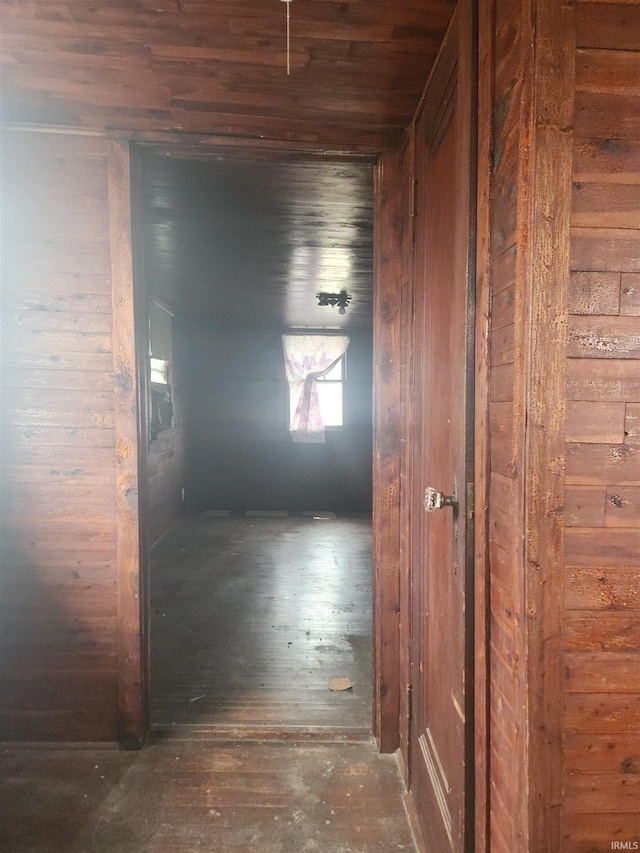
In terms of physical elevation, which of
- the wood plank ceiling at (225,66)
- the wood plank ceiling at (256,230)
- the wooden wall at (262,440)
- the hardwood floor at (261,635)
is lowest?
the hardwood floor at (261,635)

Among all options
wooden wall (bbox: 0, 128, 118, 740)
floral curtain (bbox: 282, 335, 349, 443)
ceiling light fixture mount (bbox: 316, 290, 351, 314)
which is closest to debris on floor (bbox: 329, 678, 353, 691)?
wooden wall (bbox: 0, 128, 118, 740)

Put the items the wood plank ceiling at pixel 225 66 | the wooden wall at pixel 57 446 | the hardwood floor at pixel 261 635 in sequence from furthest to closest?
the hardwood floor at pixel 261 635
the wooden wall at pixel 57 446
the wood plank ceiling at pixel 225 66

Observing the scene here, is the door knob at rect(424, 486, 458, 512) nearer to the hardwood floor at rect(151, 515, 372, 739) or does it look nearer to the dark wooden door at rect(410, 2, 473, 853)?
the dark wooden door at rect(410, 2, 473, 853)

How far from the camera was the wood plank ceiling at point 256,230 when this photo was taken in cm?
232

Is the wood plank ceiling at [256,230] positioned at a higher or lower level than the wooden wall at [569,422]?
higher

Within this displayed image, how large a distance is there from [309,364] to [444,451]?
5.46m

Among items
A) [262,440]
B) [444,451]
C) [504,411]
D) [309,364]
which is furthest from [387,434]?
[262,440]

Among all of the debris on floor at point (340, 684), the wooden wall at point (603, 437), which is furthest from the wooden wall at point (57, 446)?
the wooden wall at point (603, 437)

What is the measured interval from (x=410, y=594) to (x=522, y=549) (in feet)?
3.13

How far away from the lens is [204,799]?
1.70 metres

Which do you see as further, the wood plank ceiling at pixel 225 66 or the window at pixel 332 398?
the window at pixel 332 398

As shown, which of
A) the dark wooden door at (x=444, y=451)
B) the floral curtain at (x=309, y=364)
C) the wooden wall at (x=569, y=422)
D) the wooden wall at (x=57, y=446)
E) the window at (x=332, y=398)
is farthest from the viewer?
the window at (x=332, y=398)

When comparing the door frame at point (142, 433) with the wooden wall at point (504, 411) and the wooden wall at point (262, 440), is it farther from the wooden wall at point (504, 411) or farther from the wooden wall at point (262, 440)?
the wooden wall at point (262, 440)

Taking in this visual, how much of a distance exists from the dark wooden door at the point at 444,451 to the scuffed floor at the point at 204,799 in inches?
9.8
